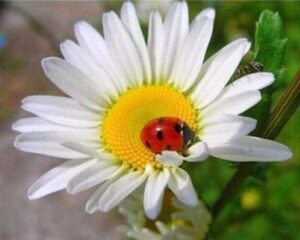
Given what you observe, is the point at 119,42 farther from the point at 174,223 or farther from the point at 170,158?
the point at 174,223

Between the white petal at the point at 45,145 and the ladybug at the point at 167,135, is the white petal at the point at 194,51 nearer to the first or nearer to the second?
the ladybug at the point at 167,135

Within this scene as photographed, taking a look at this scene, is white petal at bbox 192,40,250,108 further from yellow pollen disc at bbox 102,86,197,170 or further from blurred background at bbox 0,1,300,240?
blurred background at bbox 0,1,300,240

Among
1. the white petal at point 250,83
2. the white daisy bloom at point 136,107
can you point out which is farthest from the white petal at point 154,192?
the white petal at point 250,83

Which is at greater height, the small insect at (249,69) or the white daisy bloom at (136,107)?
the small insect at (249,69)

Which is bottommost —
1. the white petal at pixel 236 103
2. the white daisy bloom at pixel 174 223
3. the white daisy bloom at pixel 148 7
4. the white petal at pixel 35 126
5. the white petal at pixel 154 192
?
the white daisy bloom at pixel 148 7

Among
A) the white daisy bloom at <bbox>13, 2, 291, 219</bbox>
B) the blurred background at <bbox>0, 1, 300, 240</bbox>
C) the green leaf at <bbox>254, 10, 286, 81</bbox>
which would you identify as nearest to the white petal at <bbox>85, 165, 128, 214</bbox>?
the white daisy bloom at <bbox>13, 2, 291, 219</bbox>

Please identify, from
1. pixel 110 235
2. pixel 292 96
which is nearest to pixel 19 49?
pixel 110 235

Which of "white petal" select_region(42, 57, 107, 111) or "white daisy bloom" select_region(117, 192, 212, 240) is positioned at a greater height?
"white petal" select_region(42, 57, 107, 111)
